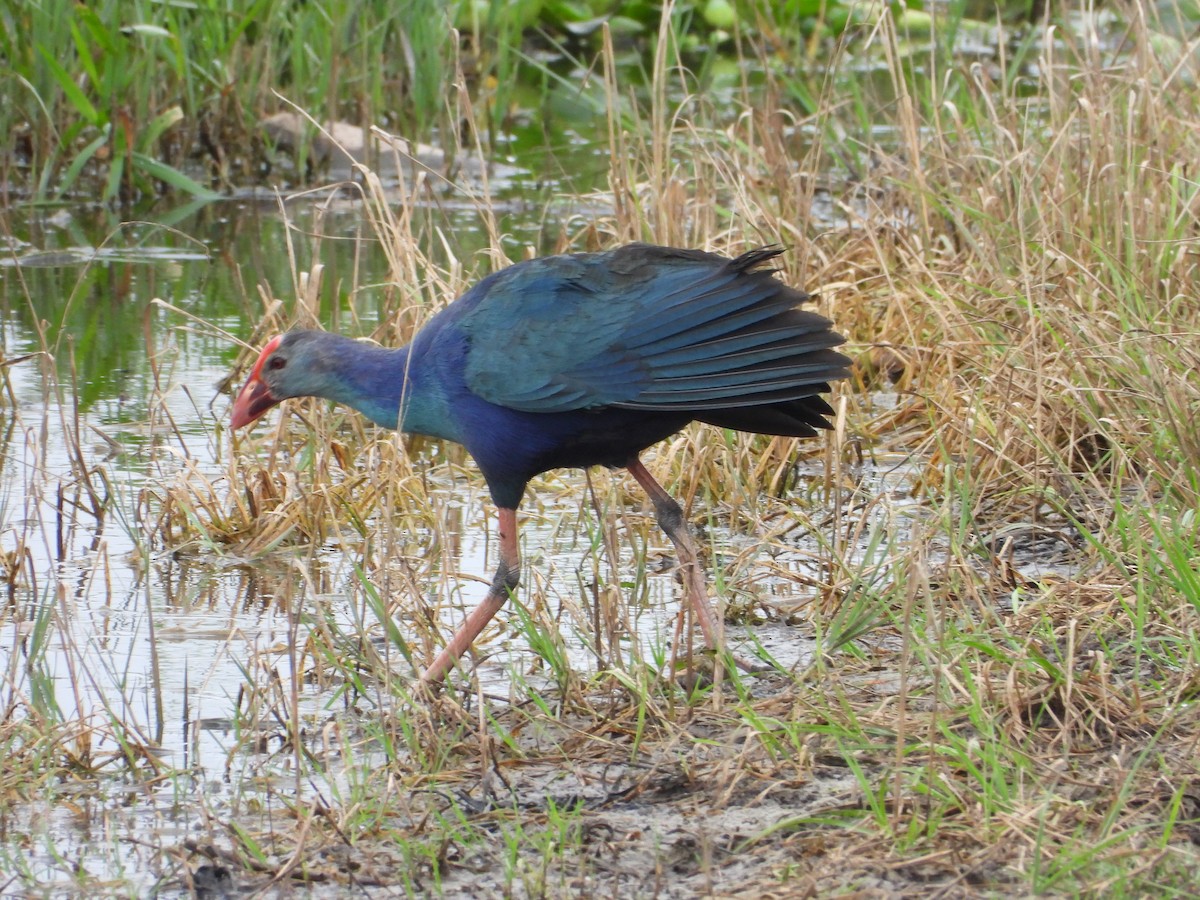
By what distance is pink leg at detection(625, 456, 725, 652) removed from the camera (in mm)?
3332

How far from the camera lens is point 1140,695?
2.74m

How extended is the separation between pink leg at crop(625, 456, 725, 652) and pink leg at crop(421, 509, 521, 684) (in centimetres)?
27

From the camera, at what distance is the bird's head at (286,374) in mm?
3490

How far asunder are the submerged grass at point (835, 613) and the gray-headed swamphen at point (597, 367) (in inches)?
6.9

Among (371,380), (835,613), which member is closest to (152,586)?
(371,380)

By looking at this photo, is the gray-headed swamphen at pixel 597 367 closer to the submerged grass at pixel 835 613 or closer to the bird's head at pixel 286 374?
the bird's head at pixel 286 374

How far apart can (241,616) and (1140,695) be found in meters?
1.83

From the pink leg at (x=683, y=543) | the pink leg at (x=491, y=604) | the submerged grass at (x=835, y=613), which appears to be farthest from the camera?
the pink leg at (x=683, y=543)

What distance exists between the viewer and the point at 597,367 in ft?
10.5

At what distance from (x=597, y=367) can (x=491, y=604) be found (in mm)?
500

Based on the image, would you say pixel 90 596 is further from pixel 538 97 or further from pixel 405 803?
pixel 538 97

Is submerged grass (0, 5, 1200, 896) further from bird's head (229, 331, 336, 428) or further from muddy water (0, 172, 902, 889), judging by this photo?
bird's head (229, 331, 336, 428)

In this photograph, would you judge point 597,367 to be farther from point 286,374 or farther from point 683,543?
point 286,374

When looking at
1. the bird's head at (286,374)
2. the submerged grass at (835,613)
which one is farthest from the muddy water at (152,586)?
the bird's head at (286,374)
